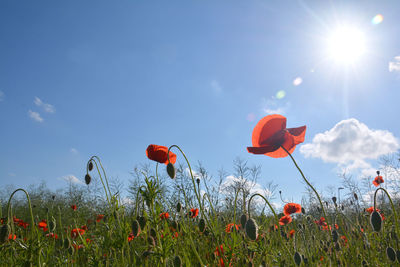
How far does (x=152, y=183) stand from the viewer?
195 centimetres

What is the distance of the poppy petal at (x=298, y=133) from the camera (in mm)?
1387

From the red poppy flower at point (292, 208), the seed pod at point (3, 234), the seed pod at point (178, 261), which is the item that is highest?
the red poppy flower at point (292, 208)

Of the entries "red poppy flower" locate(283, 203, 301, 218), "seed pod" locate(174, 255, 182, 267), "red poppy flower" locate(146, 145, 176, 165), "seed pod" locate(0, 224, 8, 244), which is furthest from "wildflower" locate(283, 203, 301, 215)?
"seed pod" locate(0, 224, 8, 244)

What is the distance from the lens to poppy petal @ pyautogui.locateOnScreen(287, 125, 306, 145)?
54.6 inches

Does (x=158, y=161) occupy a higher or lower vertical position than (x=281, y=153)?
higher

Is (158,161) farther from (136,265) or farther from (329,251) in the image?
(329,251)

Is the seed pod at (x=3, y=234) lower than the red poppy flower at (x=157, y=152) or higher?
lower

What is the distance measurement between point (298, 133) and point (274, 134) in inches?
4.7

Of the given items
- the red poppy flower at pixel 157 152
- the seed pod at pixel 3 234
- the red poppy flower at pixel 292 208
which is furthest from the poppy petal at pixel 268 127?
the red poppy flower at pixel 292 208

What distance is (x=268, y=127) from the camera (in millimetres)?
1402

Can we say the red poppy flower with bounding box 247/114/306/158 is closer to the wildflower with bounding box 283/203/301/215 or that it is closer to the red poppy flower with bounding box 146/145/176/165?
the red poppy flower with bounding box 146/145/176/165

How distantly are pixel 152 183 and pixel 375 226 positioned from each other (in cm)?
142

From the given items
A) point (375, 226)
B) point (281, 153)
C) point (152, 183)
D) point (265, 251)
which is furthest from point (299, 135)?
point (265, 251)

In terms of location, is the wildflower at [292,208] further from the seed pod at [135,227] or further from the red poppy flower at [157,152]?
the seed pod at [135,227]
